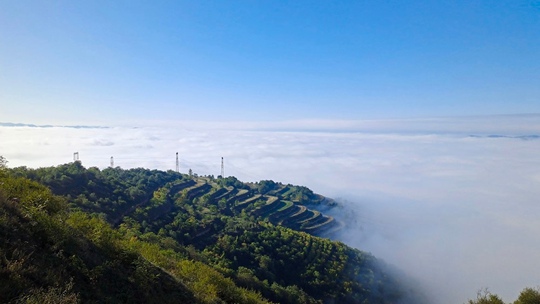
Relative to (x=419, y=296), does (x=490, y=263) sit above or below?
below

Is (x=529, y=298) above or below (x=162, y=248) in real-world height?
below

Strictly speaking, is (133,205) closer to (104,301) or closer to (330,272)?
(330,272)

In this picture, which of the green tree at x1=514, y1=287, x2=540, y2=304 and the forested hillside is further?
the green tree at x1=514, y1=287, x2=540, y2=304

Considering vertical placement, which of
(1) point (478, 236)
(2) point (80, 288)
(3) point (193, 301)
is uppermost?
(2) point (80, 288)

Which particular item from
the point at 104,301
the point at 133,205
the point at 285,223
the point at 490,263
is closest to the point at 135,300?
the point at 104,301

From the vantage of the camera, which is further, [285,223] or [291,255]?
[285,223]

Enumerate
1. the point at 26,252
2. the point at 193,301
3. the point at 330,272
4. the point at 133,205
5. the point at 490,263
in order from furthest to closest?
1. the point at 490,263
2. the point at 133,205
3. the point at 330,272
4. the point at 193,301
5. the point at 26,252

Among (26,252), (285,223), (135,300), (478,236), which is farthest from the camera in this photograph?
(478,236)

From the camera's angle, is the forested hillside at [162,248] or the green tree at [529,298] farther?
the green tree at [529,298]
